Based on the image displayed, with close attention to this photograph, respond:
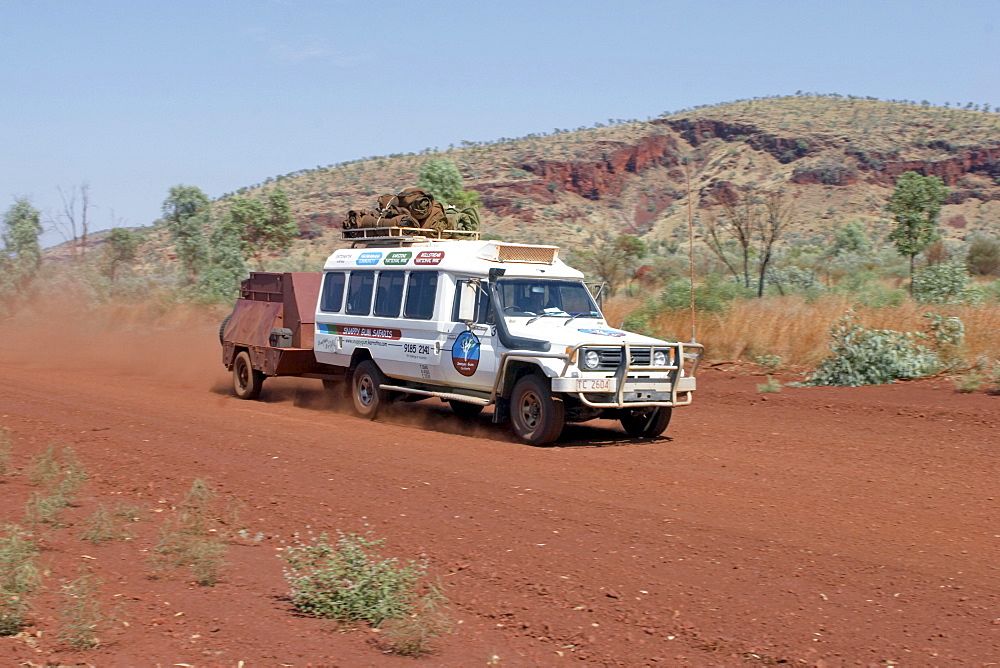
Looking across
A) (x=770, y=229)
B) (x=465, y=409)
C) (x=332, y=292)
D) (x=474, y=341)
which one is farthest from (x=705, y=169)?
(x=474, y=341)

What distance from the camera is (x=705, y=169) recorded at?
85625mm

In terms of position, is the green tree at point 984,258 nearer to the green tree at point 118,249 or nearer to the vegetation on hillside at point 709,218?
the vegetation on hillside at point 709,218

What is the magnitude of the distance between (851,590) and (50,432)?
9.53m

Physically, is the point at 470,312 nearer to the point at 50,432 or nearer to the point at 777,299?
the point at 50,432

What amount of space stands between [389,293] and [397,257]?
0.52 metres

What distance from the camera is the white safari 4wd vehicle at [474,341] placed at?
37.4ft

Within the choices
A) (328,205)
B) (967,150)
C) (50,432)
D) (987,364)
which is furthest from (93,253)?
(967,150)

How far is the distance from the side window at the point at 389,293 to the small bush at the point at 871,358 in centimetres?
745

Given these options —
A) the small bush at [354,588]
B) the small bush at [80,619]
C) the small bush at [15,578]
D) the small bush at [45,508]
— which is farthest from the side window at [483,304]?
the small bush at [80,619]

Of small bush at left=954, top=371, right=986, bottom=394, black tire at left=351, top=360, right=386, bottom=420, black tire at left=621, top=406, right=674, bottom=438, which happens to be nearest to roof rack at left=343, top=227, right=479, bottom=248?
black tire at left=351, top=360, right=386, bottom=420

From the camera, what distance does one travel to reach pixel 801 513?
8203 mm

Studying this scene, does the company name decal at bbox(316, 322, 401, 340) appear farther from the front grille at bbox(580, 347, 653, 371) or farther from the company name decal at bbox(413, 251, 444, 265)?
the front grille at bbox(580, 347, 653, 371)

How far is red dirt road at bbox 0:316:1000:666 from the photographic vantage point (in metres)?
5.42

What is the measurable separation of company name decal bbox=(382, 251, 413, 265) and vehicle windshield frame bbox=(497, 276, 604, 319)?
1.82 meters
